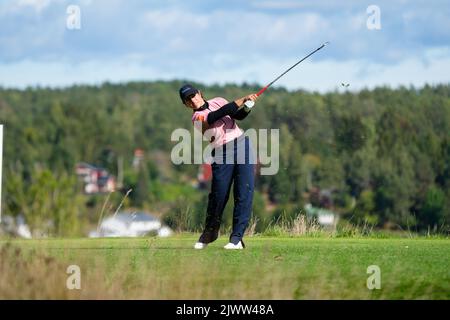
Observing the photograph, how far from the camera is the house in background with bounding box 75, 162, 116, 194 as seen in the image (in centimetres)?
15425

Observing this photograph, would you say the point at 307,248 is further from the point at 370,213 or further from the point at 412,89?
the point at 412,89

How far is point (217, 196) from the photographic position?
Answer: 14.3 m

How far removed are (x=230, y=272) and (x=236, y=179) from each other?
2348 mm

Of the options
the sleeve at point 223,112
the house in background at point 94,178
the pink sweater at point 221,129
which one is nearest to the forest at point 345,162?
the house in background at point 94,178

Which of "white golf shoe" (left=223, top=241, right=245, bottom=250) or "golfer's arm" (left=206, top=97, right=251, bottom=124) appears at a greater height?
"golfer's arm" (left=206, top=97, right=251, bottom=124)

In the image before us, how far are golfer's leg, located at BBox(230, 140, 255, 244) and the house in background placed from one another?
138195mm

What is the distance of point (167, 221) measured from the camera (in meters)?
19.7

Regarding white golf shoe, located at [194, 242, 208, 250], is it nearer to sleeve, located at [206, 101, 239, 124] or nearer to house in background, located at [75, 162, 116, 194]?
sleeve, located at [206, 101, 239, 124]

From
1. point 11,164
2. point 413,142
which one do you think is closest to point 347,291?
point 413,142

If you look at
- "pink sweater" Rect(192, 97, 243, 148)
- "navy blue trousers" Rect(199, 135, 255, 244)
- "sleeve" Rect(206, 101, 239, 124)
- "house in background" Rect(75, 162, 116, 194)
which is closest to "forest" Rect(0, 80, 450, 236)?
"house in background" Rect(75, 162, 116, 194)

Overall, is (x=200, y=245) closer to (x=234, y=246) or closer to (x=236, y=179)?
(x=234, y=246)

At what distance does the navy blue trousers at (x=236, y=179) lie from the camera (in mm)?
14117

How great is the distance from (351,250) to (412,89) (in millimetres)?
100747

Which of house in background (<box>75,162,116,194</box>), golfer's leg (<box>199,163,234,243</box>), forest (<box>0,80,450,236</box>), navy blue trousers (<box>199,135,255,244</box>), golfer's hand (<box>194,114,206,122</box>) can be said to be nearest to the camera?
golfer's hand (<box>194,114,206,122</box>)
